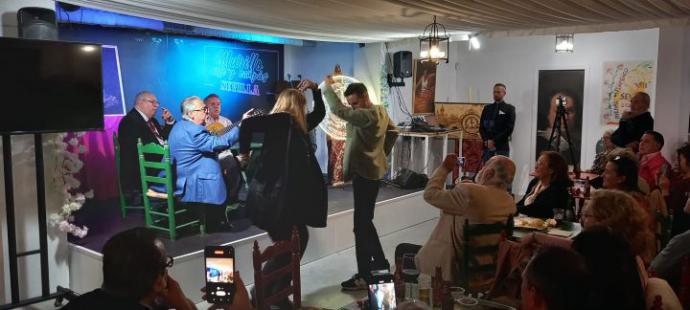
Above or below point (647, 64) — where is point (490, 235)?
below

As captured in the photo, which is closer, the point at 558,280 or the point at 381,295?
the point at 558,280

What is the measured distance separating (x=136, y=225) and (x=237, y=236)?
100 cm

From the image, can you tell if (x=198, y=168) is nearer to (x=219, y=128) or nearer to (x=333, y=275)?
(x=219, y=128)

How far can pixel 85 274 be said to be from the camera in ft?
13.7

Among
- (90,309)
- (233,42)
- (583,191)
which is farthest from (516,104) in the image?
(90,309)

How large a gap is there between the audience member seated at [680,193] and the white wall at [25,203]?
4.43m

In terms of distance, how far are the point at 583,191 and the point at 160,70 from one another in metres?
4.24

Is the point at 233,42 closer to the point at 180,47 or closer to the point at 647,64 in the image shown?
the point at 180,47

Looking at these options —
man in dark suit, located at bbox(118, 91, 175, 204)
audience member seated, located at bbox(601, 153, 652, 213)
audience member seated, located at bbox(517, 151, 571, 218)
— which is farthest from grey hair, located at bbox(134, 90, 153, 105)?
audience member seated, located at bbox(601, 153, 652, 213)

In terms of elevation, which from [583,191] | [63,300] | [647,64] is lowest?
[63,300]

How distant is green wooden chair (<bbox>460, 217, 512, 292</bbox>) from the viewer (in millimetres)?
3021

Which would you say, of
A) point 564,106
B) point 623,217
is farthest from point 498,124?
point 623,217

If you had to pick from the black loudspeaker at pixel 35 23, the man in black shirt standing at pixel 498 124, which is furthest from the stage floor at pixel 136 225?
the man in black shirt standing at pixel 498 124

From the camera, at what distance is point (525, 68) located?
25.6ft
